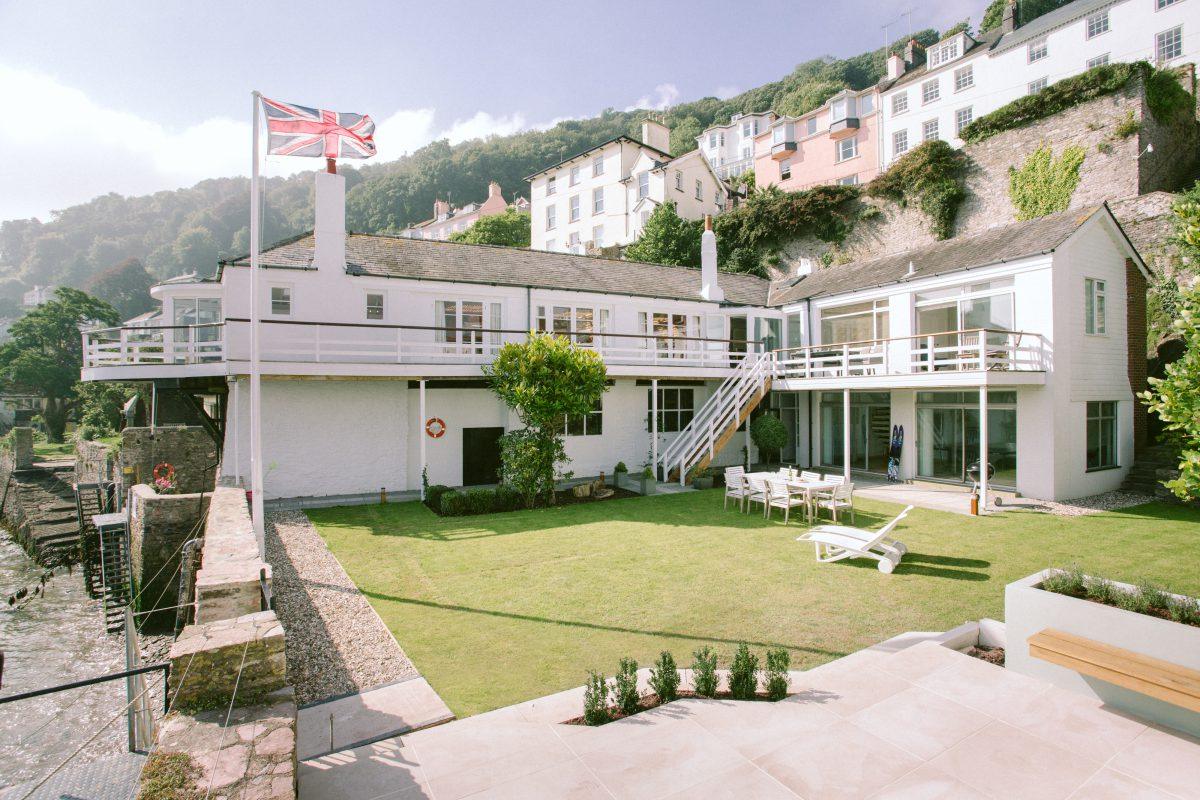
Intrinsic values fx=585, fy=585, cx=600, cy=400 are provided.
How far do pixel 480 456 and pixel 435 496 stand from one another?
3259 mm

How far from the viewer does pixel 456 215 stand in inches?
2569

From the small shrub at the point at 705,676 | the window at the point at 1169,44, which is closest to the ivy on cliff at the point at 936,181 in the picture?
the window at the point at 1169,44

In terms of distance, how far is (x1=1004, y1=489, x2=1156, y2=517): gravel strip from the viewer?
13.6 meters

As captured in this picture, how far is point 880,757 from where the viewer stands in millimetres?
4352

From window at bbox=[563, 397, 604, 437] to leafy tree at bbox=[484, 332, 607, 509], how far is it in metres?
3.95

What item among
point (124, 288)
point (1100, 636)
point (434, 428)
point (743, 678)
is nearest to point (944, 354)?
point (1100, 636)

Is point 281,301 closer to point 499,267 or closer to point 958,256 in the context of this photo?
point 499,267

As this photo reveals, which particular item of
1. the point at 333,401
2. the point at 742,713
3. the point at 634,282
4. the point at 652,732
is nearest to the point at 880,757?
the point at 742,713

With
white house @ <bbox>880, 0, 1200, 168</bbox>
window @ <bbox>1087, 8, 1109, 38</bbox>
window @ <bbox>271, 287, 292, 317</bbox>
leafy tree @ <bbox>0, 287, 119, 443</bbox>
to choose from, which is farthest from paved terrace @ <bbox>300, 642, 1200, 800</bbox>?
leafy tree @ <bbox>0, 287, 119, 443</bbox>

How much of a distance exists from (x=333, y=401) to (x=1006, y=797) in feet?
52.6

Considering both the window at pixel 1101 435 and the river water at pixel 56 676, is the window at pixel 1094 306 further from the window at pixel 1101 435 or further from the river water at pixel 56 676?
the river water at pixel 56 676

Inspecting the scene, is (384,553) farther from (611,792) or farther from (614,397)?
(614,397)

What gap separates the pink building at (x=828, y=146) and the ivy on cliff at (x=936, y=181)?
8.01 meters

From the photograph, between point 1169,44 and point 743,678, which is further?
point 1169,44
